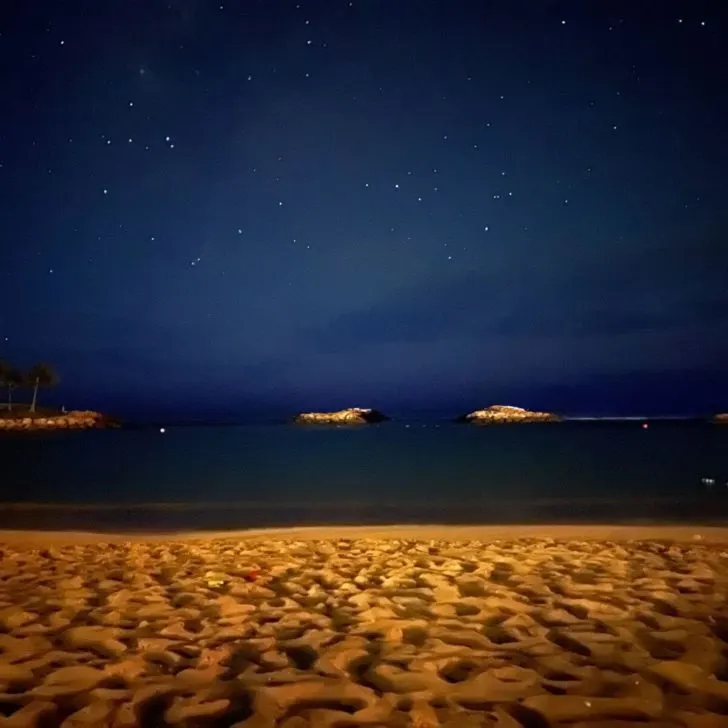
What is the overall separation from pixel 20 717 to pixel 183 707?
802mm

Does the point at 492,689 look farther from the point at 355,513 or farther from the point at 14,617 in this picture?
the point at 355,513

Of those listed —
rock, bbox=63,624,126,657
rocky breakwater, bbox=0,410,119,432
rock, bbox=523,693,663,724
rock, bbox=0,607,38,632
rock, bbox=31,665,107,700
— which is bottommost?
rock, bbox=523,693,663,724

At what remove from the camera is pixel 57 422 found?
122 m

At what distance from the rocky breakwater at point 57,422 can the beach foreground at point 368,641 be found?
123158 mm

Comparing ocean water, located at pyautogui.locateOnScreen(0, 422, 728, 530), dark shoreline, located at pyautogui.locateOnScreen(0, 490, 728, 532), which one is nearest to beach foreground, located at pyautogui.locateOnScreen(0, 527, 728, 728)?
dark shoreline, located at pyautogui.locateOnScreen(0, 490, 728, 532)

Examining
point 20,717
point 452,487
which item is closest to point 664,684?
point 20,717

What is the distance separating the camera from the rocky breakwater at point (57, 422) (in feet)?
388

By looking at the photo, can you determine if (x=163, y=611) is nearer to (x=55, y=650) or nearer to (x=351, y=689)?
(x=55, y=650)

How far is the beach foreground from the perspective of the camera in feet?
11.3

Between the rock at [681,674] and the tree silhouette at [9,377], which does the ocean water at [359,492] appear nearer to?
the rock at [681,674]

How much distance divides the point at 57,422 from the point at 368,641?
429ft

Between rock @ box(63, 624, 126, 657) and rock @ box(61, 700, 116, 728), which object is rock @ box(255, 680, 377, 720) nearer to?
rock @ box(61, 700, 116, 728)

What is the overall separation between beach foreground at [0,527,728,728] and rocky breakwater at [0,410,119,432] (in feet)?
404

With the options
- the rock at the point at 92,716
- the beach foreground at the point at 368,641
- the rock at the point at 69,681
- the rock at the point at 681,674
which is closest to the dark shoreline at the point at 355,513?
the beach foreground at the point at 368,641
